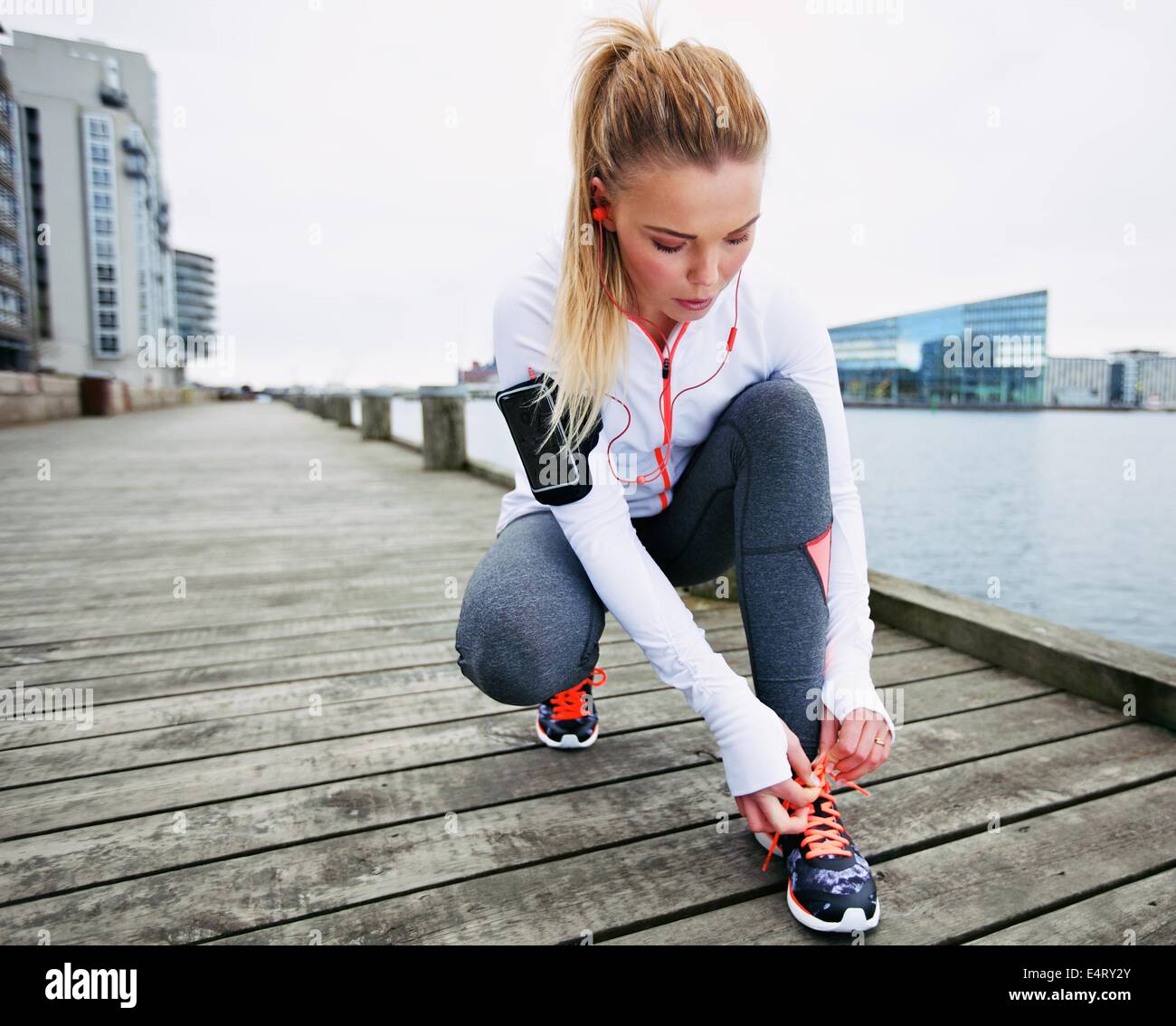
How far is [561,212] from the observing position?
1.22m

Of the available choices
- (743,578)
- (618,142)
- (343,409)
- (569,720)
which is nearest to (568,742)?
(569,720)

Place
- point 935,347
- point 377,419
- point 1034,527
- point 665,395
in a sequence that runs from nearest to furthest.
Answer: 1. point 665,395
2. point 377,419
3. point 1034,527
4. point 935,347

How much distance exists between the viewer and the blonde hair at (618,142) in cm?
100

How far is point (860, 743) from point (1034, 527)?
1193 centimetres

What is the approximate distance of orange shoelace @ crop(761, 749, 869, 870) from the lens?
3.43ft

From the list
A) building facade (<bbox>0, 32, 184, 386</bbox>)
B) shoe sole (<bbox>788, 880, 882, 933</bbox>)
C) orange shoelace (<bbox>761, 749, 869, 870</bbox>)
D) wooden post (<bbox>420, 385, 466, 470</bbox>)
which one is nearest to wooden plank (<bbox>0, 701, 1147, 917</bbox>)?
orange shoelace (<bbox>761, 749, 869, 870</bbox>)

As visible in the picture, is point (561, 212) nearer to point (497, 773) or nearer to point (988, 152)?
point (497, 773)

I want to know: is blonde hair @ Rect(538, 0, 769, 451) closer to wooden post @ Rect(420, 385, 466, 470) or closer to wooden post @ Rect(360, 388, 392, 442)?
wooden post @ Rect(420, 385, 466, 470)

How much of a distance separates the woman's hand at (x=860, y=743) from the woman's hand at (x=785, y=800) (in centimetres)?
5

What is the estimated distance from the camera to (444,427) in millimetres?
6234

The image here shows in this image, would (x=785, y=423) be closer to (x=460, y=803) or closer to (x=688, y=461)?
(x=688, y=461)

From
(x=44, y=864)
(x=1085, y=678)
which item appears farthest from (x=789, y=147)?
(x=44, y=864)

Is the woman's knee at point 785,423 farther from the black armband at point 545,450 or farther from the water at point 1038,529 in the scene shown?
the water at point 1038,529
